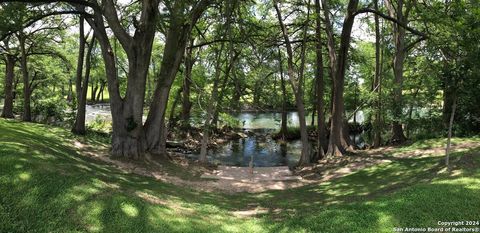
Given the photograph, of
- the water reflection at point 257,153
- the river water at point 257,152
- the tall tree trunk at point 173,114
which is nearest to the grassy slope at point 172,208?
the river water at point 257,152

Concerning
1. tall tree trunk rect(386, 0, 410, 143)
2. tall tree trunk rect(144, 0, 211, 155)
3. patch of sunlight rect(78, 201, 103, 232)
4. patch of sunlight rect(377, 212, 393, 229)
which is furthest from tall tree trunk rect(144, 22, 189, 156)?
patch of sunlight rect(377, 212, 393, 229)

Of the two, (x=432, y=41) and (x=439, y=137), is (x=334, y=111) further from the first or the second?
(x=432, y=41)

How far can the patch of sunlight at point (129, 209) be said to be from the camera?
7211 millimetres

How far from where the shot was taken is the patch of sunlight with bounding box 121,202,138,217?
7211mm

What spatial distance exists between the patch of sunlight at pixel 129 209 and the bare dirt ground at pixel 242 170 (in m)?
5.06

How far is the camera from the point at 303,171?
1628 cm

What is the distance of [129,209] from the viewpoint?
7.35m

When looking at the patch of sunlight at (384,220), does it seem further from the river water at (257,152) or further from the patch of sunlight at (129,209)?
the river water at (257,152)

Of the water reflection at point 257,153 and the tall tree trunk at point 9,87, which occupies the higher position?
the tall tree trunk at point 9,87

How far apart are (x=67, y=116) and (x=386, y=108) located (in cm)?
2182

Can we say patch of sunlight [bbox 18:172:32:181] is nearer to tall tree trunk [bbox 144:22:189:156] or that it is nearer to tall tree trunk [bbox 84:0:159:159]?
tall tree trunk [bbox 84:0:159:159]

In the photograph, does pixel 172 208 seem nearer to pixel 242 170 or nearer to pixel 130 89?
pixel 130 89

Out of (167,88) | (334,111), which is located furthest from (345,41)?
(167,88)

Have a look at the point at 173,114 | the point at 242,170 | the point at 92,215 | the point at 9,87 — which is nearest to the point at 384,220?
the point at 92,215
